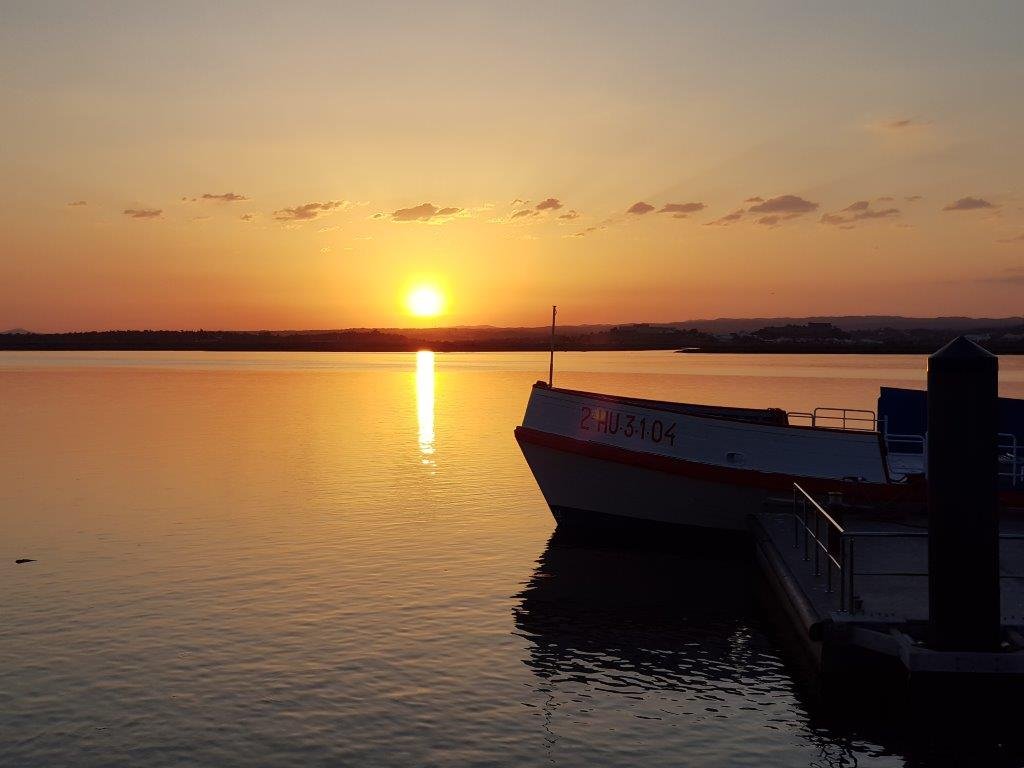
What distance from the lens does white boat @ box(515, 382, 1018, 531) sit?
23.0m

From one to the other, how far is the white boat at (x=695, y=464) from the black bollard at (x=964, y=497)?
1011 centimetres

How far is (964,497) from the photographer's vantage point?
11.9 m

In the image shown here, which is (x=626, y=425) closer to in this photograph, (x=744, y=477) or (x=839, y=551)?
(x=744, y=477)

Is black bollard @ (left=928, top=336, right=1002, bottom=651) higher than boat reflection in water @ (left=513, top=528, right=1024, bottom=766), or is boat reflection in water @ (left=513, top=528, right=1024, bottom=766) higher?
black bollard @ (left=928, top=336, right=1002, bottom=651)

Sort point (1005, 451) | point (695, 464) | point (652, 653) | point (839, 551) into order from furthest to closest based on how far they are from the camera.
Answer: point (1005, 451) < point (695, 464) < point (652, 653) < point (839, 551)

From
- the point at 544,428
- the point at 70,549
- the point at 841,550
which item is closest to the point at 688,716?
the point at 841,550

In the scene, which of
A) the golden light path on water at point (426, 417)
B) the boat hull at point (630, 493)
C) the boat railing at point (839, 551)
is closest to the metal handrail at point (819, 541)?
the boat railing at point (839, 551)

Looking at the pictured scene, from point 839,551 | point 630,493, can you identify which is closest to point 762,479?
point 630,493

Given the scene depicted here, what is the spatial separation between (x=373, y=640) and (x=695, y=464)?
954 centimetres

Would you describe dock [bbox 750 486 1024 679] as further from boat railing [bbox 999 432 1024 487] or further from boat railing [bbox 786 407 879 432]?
boat railing [bbox 786 407 879 432]

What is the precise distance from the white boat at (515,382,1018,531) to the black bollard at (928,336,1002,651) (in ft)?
33.2

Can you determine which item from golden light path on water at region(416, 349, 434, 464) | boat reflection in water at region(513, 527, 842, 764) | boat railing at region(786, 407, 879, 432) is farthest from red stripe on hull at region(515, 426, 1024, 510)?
golden light path on water at region(416, 349, 434, 464)

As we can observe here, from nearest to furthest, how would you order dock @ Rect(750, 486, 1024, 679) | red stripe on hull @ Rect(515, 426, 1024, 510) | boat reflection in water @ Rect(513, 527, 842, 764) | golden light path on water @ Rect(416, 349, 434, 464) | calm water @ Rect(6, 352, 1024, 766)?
dock @ Rect(750, 486, 1024, 679)
calm water @ Rect(6, 352, 1024, 766)
boat reflection in water @ Rect(513, 527, 842, 764)
red stripe on hull @ Rect(515, 426, 1024, 510)
golden light path on water @ Rect(416, 349, 434, 464)

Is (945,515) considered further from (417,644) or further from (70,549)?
(70,549)
